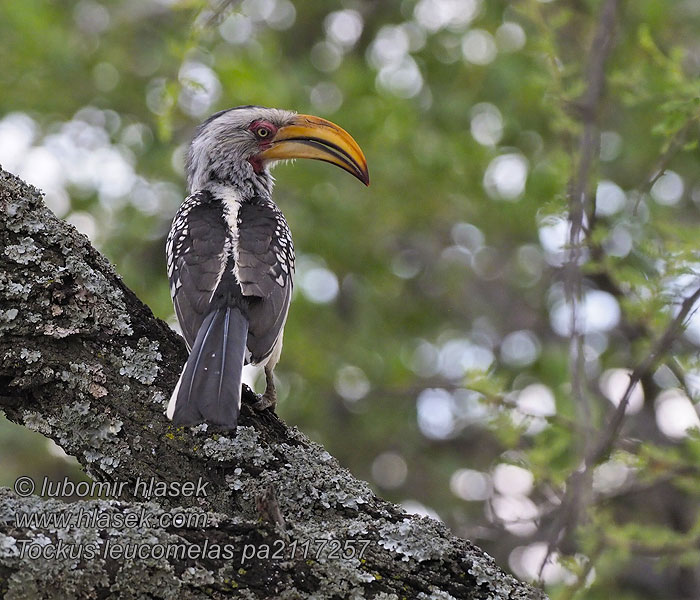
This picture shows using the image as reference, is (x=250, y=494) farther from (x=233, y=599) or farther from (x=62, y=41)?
(x=62, y=41)

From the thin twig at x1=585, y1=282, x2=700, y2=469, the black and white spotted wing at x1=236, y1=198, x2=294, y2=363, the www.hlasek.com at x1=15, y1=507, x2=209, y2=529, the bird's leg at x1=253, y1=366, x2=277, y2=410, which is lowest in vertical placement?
the www.hlasek.com at x1=15, y1=507, x2=209, y2=529

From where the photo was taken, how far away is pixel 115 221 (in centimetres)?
681

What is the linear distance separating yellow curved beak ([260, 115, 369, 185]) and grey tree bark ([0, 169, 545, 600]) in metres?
1.68

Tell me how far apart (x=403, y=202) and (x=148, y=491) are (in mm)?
4504

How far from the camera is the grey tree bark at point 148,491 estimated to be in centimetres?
200

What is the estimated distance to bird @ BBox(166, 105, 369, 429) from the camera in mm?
2683

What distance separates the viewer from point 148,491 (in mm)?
2426

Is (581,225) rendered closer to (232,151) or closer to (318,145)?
(318,145)

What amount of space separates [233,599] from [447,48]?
19.8 feet

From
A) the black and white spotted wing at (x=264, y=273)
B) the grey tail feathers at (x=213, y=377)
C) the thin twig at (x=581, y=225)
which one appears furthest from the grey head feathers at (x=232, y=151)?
the thin twig at (x=581, y=225)

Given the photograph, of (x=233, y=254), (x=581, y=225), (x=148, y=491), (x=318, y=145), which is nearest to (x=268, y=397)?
(x=233, y=254)

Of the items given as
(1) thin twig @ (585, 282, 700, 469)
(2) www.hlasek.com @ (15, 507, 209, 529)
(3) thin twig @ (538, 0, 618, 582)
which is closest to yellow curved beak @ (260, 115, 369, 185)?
(3) thin twig @ (538, 0, 618, 582)

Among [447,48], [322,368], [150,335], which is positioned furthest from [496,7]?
[150,335]

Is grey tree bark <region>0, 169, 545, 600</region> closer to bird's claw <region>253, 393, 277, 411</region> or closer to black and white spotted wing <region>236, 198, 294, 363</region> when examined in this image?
bird's claw <region>253, 393, 277, 411</region>
